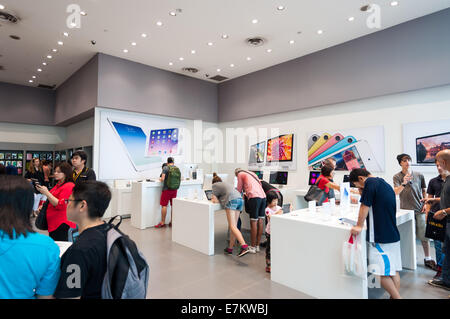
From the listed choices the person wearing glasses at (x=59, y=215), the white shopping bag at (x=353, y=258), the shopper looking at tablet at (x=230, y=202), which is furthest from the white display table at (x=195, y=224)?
the white shopping bag at (x=353, y=258)

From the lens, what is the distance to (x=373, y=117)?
5.74 meters

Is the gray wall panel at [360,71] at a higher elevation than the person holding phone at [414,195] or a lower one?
higher

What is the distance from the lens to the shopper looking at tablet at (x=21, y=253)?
1.09 m

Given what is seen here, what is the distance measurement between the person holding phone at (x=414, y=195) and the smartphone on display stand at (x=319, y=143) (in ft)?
8.60

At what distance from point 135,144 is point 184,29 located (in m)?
3.55

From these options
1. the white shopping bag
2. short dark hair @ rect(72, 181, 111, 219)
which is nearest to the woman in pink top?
the white shopping bag

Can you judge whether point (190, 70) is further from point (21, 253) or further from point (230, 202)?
point (21, 253)

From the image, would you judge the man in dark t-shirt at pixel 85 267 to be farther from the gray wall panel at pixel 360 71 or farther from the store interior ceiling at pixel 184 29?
the gray wall panel at pixel 360 71

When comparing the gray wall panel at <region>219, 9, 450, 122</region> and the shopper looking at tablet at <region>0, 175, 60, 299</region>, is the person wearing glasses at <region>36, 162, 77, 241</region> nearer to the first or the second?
the shopper looking at tablet at <region>0, 175, 60, 299</region>

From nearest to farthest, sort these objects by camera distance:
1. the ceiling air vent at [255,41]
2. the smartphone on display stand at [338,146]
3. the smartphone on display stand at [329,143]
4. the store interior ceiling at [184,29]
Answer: the store interior ceiling at [184,29] < the ceiling air vent at [255,41] < the smartphone on display stand at [338,146] < the smartphone on display stand at [329,143]

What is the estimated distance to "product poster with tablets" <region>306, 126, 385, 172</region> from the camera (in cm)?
565

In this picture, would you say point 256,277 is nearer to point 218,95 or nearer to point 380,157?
point 380,157

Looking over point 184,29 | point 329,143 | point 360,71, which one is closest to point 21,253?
point 184,29

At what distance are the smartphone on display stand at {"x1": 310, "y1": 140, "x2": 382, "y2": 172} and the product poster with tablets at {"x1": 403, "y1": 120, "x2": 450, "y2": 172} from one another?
67 centimetres
